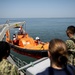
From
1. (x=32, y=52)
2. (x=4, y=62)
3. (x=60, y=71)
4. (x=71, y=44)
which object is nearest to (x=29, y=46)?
(x=32, y=52)

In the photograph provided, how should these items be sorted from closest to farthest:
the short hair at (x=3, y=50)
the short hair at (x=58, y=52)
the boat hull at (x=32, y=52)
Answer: the short hair at (x=58, y=52), the short hair at (x=3, y=50), the boat hull at (x=32, y=52)

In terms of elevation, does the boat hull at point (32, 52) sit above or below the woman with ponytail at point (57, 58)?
below

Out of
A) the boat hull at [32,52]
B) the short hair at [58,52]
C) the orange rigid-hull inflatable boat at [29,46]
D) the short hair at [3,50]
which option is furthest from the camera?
the orange rigid-hull inflatable boat at [29,46]

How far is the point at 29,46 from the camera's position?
1445 centimetres

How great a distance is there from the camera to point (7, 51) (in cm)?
246

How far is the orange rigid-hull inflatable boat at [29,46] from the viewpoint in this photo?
1284 centimetres

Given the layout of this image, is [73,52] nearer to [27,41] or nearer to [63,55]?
[63,55]

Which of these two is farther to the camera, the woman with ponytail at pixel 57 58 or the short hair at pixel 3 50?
the short hair at pixel 3 50

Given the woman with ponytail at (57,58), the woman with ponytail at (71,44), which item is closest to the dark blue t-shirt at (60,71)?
the woman with ponytail at (57,58)

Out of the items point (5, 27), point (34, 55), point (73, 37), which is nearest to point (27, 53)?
point (34, 55)

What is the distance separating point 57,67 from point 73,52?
153 centimetres

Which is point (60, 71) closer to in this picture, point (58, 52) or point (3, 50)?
point (58, 52)

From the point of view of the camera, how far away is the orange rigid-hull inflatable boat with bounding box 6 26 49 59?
42.1ft

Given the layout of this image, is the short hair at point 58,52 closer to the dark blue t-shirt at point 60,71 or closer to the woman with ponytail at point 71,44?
the dark blue t-shirt at point 60,71
